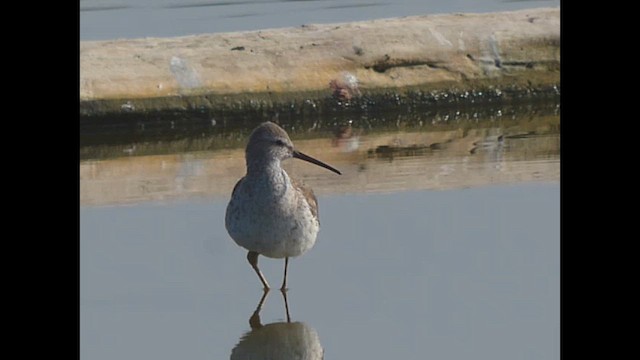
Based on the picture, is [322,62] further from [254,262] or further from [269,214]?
[269,214]

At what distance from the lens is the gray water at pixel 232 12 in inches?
691

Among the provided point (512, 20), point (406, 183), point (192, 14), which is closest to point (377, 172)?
point (406, 183)

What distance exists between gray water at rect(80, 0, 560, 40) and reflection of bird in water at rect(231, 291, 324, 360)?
7600 millimetres

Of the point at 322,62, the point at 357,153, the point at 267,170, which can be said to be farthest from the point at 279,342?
the point at 322,62

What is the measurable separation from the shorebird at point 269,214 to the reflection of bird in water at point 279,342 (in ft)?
1.90

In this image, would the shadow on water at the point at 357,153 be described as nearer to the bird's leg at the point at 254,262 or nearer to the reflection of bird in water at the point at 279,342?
the bird's leg at the point at 254,262

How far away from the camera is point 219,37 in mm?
15438

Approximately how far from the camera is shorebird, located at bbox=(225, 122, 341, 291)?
1030cm

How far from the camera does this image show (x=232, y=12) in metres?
18.9

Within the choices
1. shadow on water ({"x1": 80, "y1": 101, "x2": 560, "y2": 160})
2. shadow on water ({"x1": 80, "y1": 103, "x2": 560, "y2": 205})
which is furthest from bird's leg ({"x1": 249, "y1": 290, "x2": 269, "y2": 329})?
Result: shadow on water ({"x1": 80, "y1": 101, "x2": 560, "y2": 160})

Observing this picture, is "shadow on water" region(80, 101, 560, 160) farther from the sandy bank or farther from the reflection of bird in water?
the reflection of bird in water

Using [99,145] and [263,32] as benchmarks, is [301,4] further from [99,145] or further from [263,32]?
[99,145]

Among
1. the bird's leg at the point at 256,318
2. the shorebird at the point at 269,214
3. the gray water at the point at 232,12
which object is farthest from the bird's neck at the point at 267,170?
the gray water at the point at 232,12

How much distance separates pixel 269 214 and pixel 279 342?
1092mm
